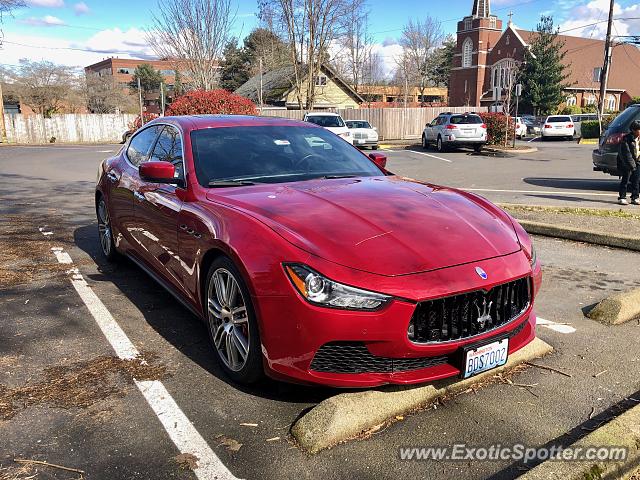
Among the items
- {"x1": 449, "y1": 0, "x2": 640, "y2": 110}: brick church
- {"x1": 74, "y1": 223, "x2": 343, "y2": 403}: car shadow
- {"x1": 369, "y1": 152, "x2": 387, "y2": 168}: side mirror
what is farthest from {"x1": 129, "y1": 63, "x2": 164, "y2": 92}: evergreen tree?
{"x1": 369, "y1": 152, "x2": 387, "y2": 168}: side mirror

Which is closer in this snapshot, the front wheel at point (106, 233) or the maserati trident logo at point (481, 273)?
the maserati trident logo at point (481, 273)

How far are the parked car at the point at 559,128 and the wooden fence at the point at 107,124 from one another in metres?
4.90

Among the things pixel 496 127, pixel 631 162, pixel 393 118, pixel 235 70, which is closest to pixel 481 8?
pixel 235 70

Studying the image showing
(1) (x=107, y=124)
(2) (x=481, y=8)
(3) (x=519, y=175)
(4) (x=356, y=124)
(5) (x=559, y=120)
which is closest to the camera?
(3) (x=519, y=175)

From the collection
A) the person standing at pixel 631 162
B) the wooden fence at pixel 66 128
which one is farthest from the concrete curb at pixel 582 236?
the wooden fence at pixel 66 128

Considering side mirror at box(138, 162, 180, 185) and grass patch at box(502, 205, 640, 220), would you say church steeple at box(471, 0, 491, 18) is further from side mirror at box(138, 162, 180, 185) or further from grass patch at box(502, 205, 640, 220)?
side mirror at box(138, 162, 180, 185)

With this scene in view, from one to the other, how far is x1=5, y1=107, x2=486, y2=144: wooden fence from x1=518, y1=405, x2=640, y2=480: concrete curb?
33.1 meters

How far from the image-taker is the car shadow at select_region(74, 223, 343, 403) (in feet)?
10.6

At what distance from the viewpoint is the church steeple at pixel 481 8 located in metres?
66.2

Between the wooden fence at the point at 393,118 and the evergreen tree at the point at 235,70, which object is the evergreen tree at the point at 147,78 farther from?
the wooden fence at the point at 393,118

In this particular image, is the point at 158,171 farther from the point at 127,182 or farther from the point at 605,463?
the point at 605,463

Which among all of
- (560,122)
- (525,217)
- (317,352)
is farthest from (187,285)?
(560,122)

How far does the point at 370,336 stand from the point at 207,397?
1152 mm

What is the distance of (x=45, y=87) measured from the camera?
50.4 meters
